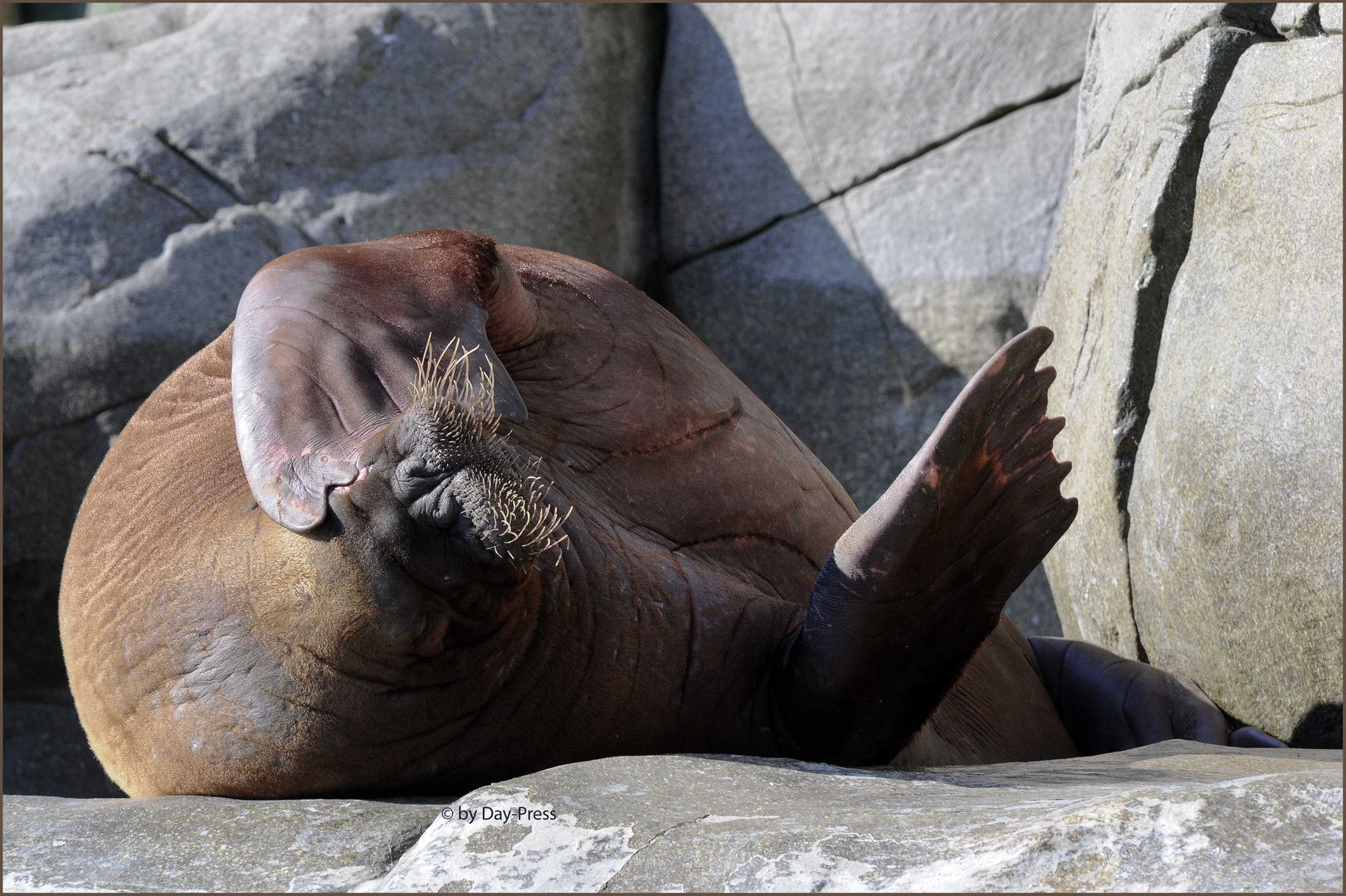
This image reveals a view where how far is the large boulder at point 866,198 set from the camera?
625 cm

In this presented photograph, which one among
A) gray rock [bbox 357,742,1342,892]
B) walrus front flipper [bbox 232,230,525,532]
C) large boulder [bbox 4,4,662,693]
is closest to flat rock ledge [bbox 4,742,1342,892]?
gray rock [bbox 357,742,1342,892]

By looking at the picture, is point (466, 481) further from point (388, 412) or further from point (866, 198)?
point (866, 198)

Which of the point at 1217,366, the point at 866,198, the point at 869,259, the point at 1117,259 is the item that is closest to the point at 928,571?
the point at 1217,366

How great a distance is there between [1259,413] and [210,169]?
15.5 feet

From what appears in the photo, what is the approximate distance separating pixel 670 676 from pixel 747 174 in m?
4.76

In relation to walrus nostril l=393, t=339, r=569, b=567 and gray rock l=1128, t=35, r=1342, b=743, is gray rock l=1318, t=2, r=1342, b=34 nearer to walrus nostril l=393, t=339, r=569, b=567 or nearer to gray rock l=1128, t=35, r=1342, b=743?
gray rock l=1128, t=35, r=1342, b=743

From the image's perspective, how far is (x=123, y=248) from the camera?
18.9ft

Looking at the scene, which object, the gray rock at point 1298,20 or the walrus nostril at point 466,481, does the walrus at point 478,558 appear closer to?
the walrus nostril at point 466,481

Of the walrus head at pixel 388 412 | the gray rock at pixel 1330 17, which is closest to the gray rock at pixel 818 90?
the gray rock at pixel 1330 17

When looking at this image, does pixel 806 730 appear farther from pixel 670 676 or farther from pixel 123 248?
pixel 123 248

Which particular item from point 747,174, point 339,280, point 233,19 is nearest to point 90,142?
point 233,19

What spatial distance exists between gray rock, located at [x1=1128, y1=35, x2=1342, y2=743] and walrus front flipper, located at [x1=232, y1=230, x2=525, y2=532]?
1.55 meters

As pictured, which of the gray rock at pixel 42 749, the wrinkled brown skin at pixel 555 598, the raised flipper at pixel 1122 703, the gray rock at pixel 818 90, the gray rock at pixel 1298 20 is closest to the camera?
the wrinkled brown skin at pixel 555 598

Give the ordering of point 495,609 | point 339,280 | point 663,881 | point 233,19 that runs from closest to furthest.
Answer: point 663,881 → point 495,609 → point 339,280 → point 233,19
